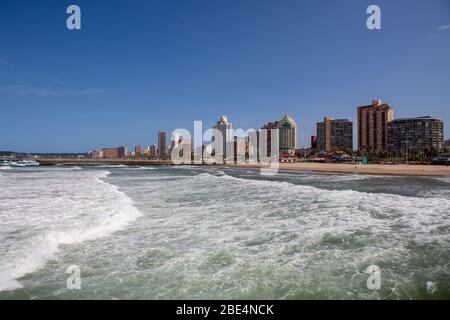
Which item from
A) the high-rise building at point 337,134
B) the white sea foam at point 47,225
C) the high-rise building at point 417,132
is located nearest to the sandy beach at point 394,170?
the white sea foam at point 47,225

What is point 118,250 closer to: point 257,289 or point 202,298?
point 202,298

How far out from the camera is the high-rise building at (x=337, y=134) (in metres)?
184

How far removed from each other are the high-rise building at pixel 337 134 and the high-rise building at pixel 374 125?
877 inches

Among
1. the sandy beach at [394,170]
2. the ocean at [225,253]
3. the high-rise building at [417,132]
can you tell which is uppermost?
the high-rise building at [417,132]

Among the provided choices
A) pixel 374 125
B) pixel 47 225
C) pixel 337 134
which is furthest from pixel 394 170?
pixel 337 134

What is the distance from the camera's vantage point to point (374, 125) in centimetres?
15288

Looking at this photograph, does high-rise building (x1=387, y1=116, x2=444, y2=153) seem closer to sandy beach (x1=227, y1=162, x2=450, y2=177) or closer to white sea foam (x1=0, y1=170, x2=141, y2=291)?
sandy beach (x1=227, y1=162, x2=450, y2=177)

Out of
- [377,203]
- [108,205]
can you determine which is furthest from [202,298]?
[377,203]

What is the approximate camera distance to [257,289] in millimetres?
5305

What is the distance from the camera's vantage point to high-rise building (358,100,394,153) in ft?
478

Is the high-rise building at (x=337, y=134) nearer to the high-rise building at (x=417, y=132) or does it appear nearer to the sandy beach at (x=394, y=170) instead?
the high-rise building at (x=417, y=132)

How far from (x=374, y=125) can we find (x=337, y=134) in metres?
37.3

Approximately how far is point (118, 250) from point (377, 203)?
41.6ft

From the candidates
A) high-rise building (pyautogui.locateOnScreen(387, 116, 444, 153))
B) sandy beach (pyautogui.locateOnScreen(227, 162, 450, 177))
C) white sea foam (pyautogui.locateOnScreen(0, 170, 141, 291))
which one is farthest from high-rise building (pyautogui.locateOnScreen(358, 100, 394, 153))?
white sea foam (pyautogui.locateOnScreen(0, 170, 141, 291))
